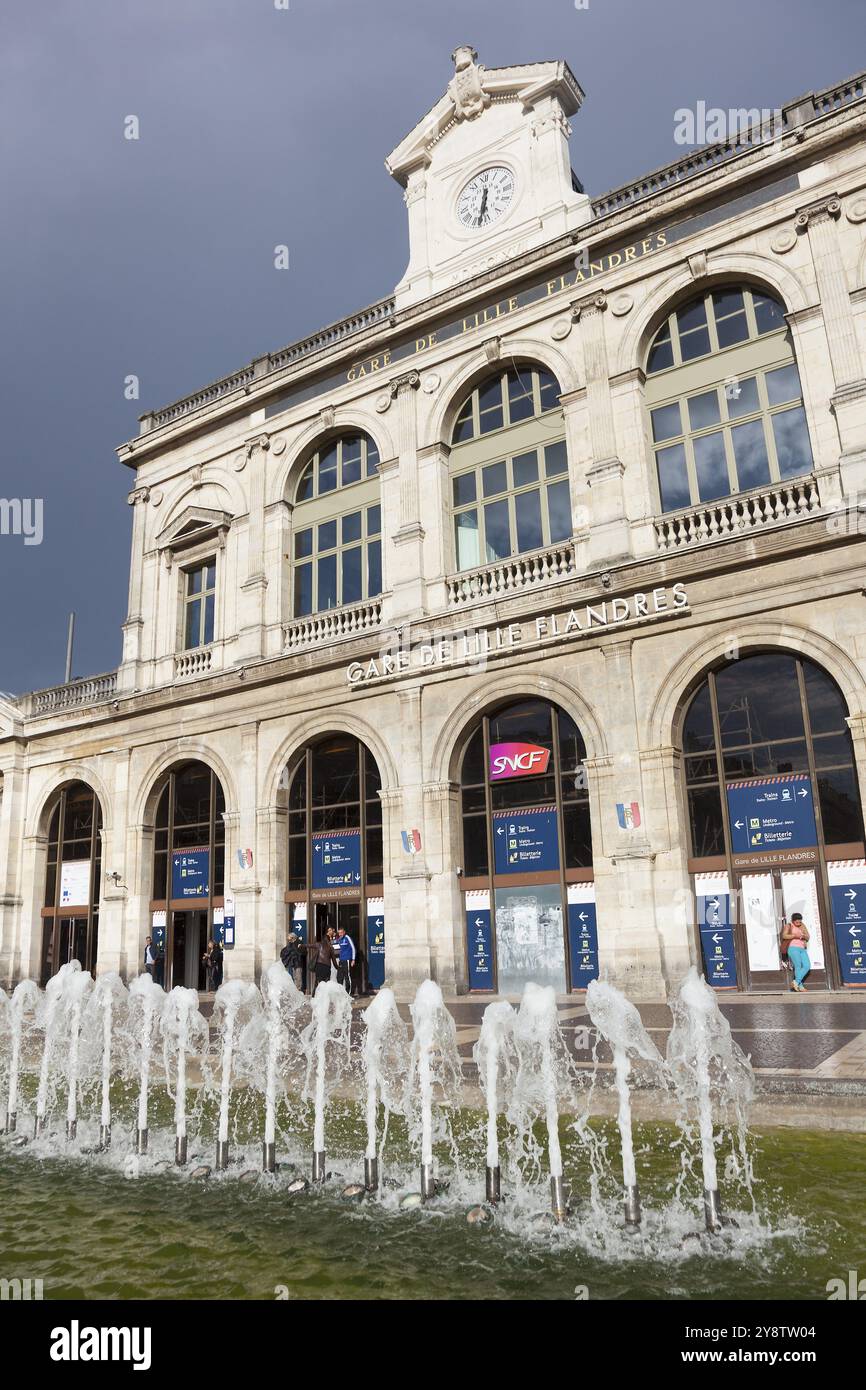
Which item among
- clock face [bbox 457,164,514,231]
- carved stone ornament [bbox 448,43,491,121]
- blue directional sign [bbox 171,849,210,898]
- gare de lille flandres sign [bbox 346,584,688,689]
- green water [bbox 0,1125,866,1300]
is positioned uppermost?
carved stone ornament [bbox 448,43,491,121]

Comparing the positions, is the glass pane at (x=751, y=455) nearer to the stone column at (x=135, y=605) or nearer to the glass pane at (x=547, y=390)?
the glass pane at (x=547, y=390)

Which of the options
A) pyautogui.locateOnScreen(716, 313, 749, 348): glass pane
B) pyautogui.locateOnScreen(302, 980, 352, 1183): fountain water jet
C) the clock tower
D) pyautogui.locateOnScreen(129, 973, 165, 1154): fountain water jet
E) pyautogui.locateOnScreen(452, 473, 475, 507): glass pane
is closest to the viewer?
pyautogui.locateOnScreen(302, 980, 352, 1183): fountain water jet

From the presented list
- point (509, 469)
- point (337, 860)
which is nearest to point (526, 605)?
point (509, 469)

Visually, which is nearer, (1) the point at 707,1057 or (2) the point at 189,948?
(1) the point at 707,1057

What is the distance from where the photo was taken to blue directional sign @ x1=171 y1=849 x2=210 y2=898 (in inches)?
1008

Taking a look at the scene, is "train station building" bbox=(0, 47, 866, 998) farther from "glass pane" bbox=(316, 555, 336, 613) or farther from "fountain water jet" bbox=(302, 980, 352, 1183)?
"fountain water jet" bbox=(302, 980, 352, 1183)

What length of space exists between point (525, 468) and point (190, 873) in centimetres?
1468

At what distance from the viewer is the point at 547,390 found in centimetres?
2238

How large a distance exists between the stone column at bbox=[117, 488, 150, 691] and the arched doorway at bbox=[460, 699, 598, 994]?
41.2ft

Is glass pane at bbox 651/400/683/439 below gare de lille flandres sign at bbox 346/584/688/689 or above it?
above

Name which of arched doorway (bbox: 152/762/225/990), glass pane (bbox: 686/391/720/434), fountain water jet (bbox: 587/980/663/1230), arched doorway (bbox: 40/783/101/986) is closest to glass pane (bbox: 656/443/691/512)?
glass pane (bbox: 686/391/720/434)

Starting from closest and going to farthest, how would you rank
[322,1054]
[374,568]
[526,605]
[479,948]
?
[322,1054] → [526,605] → [479,948] → [374,568]

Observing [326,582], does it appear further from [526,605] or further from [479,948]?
[479,948]

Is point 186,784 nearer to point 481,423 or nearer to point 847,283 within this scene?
point 481,423
